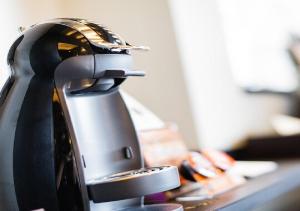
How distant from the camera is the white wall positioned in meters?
1.53

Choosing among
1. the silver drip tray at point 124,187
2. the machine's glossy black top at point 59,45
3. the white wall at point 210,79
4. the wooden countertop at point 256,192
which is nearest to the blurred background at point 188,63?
the white wall at point 210,79

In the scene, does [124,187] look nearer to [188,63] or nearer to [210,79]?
[188,63]

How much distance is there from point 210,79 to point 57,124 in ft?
3.12

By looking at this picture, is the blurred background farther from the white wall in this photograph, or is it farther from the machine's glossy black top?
the machine's glossy black top

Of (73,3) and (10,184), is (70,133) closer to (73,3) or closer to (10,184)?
(10,184)

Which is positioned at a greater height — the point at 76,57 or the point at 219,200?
the point at 76,57

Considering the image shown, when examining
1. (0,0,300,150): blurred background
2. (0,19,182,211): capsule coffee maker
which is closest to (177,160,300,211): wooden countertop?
(0,19,182,211): capsule coffee maker

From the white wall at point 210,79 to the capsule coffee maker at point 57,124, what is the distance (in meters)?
0.75

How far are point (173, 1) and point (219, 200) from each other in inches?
29.0

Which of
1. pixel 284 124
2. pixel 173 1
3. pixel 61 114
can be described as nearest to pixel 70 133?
pixel 61 114

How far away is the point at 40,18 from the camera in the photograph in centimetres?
123

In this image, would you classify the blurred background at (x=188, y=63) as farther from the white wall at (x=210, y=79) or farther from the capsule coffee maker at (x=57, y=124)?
the capsule coffee maker at (x=57, y=124)

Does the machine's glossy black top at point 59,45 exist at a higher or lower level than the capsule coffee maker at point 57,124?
higher

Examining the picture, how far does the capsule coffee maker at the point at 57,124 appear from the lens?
73cm
